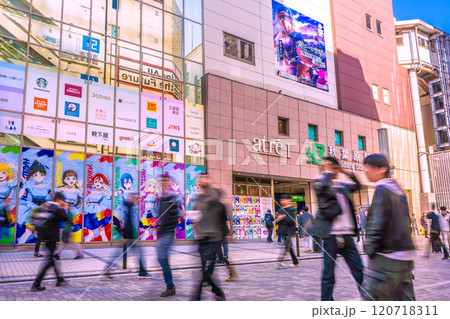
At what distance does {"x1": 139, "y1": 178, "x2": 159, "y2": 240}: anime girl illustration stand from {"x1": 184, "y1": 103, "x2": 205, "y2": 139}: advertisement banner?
343cm

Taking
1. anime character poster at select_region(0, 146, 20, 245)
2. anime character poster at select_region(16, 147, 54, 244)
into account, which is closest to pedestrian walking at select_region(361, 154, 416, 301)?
anime character poster at select_region(0, 146, 20, 245)

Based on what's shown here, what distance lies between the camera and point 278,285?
6402mm

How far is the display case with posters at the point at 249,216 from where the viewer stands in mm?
20781

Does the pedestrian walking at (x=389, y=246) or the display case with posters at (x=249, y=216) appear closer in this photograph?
the pedestrian walking at (x=389, y=246)

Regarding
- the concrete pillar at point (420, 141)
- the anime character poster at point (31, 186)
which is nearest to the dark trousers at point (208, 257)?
the anime character poster at point (31, 186)

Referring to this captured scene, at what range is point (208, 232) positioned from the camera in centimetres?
482

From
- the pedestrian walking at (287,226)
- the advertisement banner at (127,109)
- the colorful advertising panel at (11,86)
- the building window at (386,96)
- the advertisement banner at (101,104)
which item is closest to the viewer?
the pedestrian walking at (287,226)

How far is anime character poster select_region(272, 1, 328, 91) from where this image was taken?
2322 centimetres

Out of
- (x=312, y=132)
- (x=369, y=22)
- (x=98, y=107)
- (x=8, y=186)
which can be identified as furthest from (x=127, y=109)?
(x=369, y=22)

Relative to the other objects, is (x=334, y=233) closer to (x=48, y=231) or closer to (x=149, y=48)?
(x=48, y=231)

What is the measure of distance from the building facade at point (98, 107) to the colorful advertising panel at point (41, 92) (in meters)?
0.04

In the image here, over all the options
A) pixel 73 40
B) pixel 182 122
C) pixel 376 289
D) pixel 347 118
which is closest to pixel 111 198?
pixel 182 122

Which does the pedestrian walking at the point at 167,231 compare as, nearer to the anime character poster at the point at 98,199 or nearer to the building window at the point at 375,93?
the anime character poster at the point at 98,199

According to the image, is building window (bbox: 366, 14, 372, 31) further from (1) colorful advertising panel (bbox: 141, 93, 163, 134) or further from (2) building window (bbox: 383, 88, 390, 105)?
(1) colorful advertising panel (bbox: 141, 93, 163, 134)
